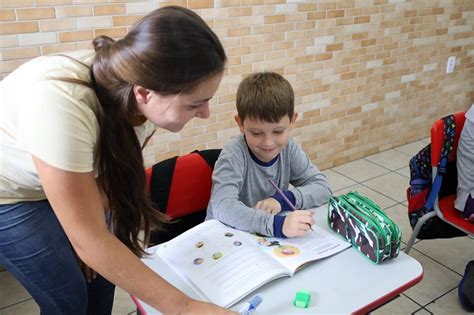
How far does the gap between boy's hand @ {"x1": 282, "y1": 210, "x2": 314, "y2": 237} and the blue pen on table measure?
25 centimetres

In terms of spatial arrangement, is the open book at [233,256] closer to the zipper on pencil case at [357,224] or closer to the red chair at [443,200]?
the zipper on pencil case at [357,224]

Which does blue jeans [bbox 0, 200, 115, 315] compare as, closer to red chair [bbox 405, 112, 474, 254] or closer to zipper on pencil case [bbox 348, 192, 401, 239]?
zipper on pencil case [bbox 348, 192, 401, 239]

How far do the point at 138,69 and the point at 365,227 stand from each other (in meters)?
0.63

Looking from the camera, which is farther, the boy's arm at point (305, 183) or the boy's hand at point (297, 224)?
the boy's arm at point (305, 183)

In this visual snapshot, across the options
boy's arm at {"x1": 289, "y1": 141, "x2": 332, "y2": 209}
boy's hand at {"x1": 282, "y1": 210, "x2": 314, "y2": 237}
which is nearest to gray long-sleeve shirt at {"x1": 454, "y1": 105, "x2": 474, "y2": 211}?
boy's arm at {"x1": 289, "y1": 141, "x2": 332, "y2": 209}

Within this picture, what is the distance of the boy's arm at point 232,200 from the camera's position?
1161 millimetres

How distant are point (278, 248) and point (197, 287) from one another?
0.24 m

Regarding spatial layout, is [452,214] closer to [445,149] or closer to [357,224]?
[445,149]

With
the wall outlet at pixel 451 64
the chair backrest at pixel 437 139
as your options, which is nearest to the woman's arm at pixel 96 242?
the chair backrest at pixel 437 139

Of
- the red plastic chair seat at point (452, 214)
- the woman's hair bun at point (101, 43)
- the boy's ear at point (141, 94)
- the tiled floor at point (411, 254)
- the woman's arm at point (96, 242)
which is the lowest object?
the tiled floor at point (411, 254)

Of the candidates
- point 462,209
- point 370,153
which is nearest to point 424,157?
point 462,209

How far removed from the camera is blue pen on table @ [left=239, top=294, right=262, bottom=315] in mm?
857

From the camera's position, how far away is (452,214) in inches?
68.8

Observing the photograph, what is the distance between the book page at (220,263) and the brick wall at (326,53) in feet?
3.99
